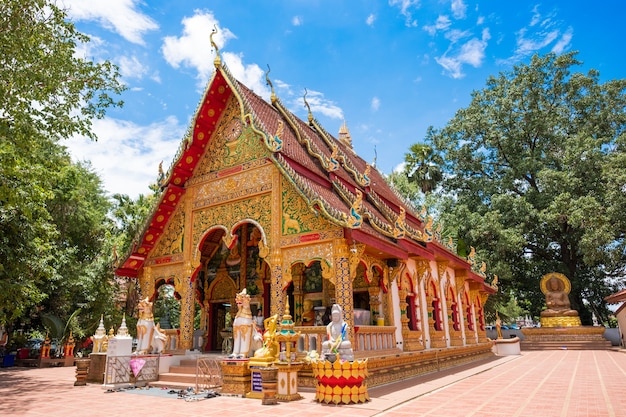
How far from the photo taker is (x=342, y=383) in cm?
634

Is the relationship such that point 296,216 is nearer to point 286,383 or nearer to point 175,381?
point 286,383

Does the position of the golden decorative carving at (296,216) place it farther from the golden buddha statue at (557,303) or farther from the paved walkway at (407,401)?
the golden buddha statue at (557,303)

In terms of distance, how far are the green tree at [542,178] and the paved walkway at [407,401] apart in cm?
1406

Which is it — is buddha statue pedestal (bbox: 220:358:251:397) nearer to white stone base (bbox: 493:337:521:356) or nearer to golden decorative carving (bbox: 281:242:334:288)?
golden decorative carving (bbox: 281:242:334:288)

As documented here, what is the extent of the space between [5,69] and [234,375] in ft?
27.8

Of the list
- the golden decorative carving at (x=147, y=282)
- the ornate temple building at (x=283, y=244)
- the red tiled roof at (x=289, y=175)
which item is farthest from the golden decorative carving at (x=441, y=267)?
the golden decorative carving at (x=147, y=282)

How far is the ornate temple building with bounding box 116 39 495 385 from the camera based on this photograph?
342 inches

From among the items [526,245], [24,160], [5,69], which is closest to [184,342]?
[24,160]

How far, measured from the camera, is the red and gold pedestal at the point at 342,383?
632 cm

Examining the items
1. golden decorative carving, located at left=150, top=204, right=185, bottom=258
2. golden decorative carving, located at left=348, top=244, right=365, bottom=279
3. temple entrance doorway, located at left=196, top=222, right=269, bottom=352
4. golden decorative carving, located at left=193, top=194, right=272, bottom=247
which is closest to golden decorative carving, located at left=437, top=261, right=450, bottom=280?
temple entrance doorway, located at left=196, top=222, right=269, bottom=352

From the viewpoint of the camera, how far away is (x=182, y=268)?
10820mm

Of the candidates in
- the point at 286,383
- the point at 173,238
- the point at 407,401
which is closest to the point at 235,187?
the point at 173,238

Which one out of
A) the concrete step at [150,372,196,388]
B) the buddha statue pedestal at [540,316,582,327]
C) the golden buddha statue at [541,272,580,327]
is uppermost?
the golden buddha statue at [541,272,580,327]

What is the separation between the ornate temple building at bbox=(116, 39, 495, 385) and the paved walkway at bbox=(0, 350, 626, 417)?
4.81ft
